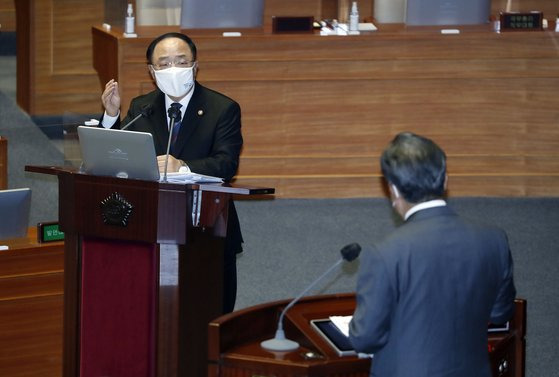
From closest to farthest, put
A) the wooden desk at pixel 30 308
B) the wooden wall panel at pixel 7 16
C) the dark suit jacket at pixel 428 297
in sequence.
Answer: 1. the dark suit jacket at pixel 428 297
2. the wooden desk at pixel 30 308
3. the wooden wall panel at pixel 7 16

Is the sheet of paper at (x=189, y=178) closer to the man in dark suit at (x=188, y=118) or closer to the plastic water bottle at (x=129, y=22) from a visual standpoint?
the man in dark suit at (x=188, y=118)

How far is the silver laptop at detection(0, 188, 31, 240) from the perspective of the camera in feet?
13.9

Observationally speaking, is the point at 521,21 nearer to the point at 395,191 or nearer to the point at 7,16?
the point at 395,191

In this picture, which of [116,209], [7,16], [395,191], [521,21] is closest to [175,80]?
[116,209]

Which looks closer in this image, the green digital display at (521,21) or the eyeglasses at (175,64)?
the eyeglasses at (175,64)

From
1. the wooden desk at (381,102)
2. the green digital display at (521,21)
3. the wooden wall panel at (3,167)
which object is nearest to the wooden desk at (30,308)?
the wooden wall panel at (3,167)

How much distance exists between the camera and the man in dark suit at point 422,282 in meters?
2.78

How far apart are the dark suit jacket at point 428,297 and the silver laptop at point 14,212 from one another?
182 centimetres

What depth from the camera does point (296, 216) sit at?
694cm

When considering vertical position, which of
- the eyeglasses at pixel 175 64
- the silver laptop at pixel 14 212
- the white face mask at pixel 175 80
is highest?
the eyeglasses at pixel 175 64

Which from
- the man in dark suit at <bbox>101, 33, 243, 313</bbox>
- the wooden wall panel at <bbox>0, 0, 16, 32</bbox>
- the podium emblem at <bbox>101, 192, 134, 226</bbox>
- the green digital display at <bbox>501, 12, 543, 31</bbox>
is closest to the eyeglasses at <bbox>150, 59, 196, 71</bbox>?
the man in dark suit at <bbox>101, 33, 243, 313</bbox>

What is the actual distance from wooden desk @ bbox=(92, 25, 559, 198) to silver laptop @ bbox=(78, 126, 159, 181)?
358 cm

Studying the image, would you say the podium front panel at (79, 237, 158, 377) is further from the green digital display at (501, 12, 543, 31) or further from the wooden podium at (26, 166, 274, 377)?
the green digital display at (501, 12, 543, 31)

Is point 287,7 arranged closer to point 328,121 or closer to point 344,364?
point 328,121
